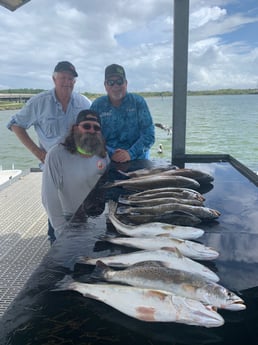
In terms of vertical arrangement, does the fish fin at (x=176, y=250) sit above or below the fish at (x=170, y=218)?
above

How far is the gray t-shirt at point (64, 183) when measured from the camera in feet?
11.2

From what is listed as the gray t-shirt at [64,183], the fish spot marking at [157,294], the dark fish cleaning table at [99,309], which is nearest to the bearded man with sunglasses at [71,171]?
the gray t-shirt at [64,183]

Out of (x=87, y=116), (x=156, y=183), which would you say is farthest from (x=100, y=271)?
(x=87, y=116)

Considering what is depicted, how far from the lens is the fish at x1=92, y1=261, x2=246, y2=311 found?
1.34 m

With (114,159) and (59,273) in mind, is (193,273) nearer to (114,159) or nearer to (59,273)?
(59,273)

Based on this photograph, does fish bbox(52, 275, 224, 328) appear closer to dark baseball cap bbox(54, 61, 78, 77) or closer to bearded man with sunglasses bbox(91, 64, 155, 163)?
bearded man with sunglasses bbox(91, 64, 155, 163)

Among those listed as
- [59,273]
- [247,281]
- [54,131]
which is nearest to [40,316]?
[59,273]

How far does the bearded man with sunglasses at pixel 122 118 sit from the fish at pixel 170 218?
7.32ft

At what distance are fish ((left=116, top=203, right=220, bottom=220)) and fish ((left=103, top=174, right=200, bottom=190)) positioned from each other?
0.66 m

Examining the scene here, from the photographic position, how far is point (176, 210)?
2326 mm

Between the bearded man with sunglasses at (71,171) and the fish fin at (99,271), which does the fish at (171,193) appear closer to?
the bearded man with sunglasses at (71,171)

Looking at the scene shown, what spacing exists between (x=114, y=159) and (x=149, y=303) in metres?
3.29

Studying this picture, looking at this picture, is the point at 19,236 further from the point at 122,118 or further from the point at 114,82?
the point at 114,82

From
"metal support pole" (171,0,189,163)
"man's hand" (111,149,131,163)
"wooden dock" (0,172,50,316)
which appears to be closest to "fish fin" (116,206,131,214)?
"wooden dock" (0,172,50,316)
